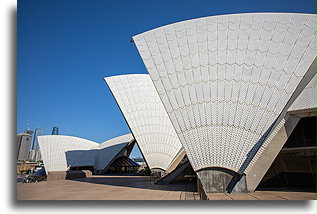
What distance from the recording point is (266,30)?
7.32 m

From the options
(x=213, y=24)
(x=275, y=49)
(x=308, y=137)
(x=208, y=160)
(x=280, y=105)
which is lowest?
(x=208, y=160)

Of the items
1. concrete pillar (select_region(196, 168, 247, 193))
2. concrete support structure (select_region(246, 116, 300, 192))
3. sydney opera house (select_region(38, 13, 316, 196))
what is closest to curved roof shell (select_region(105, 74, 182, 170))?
sydney opera house (select_region(38, 13, 316, 196))

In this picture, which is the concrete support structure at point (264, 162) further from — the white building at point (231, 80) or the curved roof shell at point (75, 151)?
the curved roof shell at point (75, 151)

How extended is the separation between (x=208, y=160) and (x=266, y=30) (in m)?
5.40

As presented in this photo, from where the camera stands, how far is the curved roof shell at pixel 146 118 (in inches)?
508

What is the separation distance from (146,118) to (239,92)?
8315 mm

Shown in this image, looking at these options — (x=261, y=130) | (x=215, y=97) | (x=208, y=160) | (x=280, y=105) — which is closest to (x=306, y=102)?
(x=280, y=105)

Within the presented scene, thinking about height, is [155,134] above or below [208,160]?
above

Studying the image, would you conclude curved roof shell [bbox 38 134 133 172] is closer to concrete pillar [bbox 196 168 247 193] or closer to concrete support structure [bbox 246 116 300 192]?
concrete pillar [bbox 196 168 247 193]

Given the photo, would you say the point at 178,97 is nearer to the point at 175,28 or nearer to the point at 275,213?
the point at 175,28

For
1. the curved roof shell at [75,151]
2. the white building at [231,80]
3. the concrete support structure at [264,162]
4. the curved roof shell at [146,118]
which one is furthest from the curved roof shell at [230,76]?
the curved roof shell at [75,151]

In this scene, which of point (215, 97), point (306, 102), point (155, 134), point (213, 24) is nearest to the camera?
point (306, 102)

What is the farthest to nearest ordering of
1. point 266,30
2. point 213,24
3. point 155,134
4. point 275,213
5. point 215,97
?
1. point 155,134
2. point 213,24
3. point 266,30
4. point 215,97
5. point 275,213

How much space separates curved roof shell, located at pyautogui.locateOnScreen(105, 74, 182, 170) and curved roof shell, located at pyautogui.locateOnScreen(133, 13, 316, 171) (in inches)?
252
